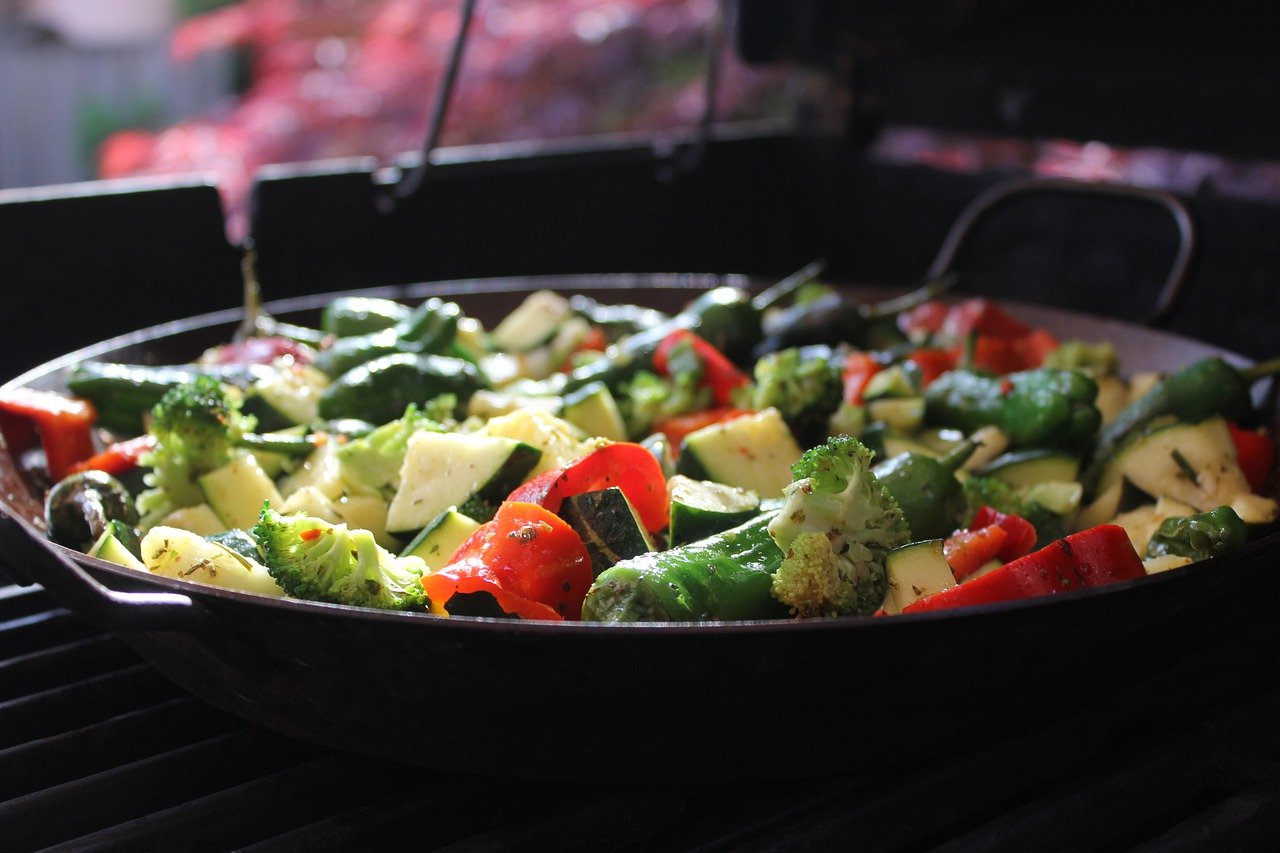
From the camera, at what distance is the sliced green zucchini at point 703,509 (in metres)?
1.60

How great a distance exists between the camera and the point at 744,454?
1.93 metres

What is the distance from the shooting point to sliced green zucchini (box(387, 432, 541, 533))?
1.76 metres

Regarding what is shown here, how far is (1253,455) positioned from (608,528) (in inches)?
48.3

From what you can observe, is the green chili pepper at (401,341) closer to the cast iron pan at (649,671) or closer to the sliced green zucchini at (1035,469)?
→ the cast iron pan at (649,671)

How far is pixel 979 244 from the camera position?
13.1 feet

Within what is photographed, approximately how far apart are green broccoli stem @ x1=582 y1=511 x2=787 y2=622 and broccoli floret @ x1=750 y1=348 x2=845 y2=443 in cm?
65

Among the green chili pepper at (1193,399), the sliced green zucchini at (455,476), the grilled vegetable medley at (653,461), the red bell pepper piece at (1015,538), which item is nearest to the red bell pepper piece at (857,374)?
the grilled vegetable medley at (653,461)

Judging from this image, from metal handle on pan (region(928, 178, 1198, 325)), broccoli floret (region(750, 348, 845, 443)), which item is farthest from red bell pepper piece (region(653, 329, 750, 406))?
metal handle on pan (region(928, 178, 1198, 325))

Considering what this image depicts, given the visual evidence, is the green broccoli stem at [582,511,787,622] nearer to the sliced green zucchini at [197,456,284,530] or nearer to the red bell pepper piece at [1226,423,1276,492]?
the sliced green zucchini at [197,456,284,530]

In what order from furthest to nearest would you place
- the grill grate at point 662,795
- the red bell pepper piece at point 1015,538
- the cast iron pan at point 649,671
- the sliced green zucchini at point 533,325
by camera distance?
the sliced green zucchini at point 533,325 → the red bell pepper piece at point 1015,538 → the grill grate at point 662,795 → the cast iron pan at point 649,671

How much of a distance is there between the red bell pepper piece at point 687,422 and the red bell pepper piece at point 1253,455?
2.74 feet

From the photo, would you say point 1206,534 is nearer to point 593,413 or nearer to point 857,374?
point 857,374

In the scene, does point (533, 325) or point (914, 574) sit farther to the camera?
point (533, 325)

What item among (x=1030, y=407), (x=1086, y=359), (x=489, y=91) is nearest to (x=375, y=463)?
(x=1030, y=407)
